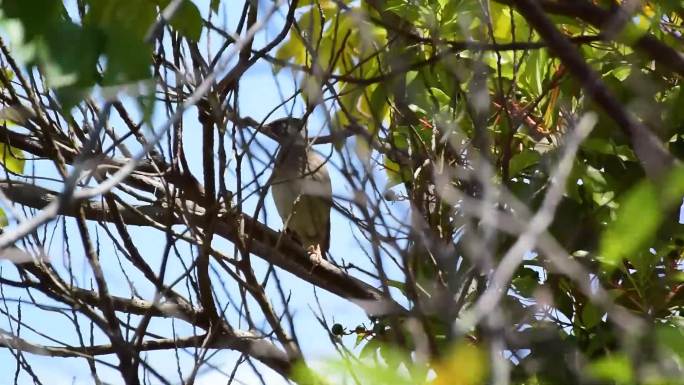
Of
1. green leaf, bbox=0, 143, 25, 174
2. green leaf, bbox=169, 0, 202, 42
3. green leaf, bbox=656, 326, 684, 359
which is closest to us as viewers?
green leaf, bbox=656, 326, 684, 359

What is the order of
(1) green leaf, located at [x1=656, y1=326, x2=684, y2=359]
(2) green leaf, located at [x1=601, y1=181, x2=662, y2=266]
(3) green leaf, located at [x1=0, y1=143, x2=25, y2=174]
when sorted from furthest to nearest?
(3) green leaf, located at [x1=0, y1=143, x2=25, y2=174] < (1) green leaf, located at [x1=656, y1=326, x2=684, y2=359] < (2) green leaf, located at [x1=601, y1=181, x2=662, y2=266]

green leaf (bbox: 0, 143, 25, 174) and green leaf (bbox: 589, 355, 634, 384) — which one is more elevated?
green leaf (bbox: 0, 143, 25, 174)

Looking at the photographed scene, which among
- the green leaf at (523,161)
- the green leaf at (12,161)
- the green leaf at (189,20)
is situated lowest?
the green leaf at (189,20)

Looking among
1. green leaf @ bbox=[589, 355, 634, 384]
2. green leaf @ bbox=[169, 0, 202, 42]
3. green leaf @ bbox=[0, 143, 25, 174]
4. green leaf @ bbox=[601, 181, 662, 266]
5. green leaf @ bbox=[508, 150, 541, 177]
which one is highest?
green leaf @ bbox=[0, 143, 25, 174]

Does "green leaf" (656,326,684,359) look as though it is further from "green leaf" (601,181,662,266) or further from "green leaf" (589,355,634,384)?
"green leaf" (601,181,662,266)

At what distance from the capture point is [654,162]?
129 cm

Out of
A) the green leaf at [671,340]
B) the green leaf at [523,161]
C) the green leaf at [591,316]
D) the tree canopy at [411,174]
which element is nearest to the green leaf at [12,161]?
the tree canopy at [411,174]

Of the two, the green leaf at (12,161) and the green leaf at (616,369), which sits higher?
the green leaf at (12,161)

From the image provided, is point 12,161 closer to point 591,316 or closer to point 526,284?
point 526,284

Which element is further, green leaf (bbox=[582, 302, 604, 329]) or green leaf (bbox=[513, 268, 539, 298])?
green leaf (bbox=[513, 268, 539, 298])

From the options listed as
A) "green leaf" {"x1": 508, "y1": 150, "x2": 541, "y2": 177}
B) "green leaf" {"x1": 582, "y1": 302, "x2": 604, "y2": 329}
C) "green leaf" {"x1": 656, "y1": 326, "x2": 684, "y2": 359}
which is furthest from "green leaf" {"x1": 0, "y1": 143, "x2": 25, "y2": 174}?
"green leaf" {"x1": 656, "y1": 326, "x2": 684, "y2": 359}

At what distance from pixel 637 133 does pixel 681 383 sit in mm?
368

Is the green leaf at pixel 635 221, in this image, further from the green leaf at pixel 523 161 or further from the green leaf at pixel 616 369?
the green leaf at pixel 523 161

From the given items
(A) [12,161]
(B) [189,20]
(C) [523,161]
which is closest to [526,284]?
(C) [523,161]
